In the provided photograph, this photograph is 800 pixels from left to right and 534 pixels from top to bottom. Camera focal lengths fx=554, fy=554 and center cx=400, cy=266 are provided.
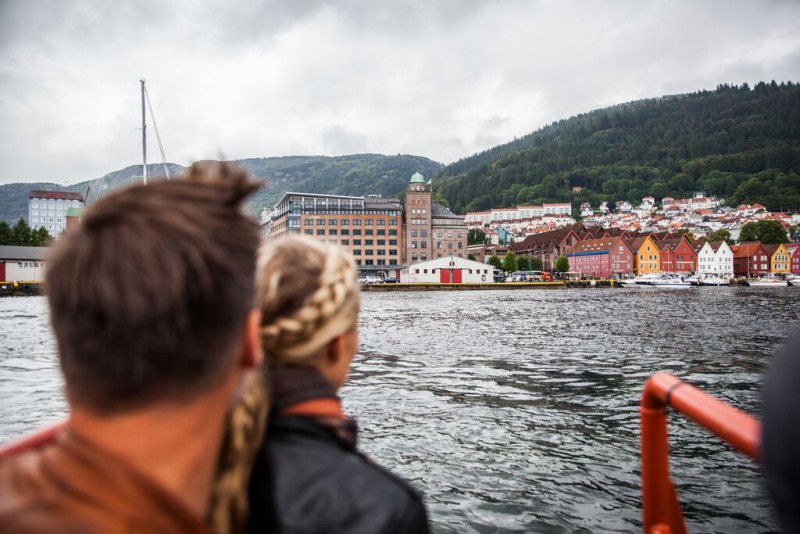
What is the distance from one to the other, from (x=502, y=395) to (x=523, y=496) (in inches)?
157

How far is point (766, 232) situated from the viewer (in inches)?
4742

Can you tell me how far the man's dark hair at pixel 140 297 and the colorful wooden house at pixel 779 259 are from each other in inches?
5104

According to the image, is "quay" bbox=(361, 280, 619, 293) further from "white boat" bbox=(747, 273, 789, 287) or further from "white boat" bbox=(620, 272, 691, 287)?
"white boat" bbox=(747, 273, 789, 287)

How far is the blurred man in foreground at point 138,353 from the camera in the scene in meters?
0.76

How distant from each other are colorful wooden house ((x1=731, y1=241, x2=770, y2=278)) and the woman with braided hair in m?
124

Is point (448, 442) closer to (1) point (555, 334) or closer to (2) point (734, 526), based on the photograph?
(2) point (734, 526)

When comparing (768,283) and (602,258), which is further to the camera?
(602,258)

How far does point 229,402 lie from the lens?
100 cm

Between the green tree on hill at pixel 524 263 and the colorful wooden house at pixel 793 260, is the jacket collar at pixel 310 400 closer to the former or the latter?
the green tree on hill at pixel 524 263

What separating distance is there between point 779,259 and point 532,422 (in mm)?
124938

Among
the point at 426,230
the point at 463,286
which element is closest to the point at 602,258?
the point at 426,230

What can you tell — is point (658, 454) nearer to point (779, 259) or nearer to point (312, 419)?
point (312, 419)

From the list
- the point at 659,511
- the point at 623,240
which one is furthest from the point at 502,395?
Answer: the point at 623,240

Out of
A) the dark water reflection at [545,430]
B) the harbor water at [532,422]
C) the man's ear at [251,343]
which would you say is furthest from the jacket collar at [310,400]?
the dark water reflection at [545,430]
